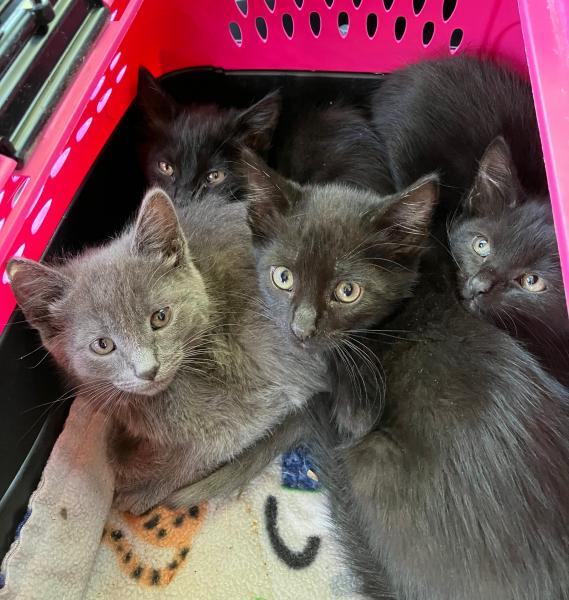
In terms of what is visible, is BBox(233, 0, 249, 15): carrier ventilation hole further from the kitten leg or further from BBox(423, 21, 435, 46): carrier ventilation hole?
the kitten leg

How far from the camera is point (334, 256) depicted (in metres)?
1.23

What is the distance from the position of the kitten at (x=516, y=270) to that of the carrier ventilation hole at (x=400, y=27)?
72cm

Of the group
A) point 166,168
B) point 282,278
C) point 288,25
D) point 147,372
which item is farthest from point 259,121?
point 147,372

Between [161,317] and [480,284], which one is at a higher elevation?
[480,284]

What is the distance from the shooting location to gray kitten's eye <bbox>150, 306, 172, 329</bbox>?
1295 millimetres

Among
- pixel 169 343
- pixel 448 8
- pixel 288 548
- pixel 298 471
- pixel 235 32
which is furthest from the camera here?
pixel 235 32

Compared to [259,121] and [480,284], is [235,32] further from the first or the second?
[480,284]

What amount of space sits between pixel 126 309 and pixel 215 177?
0.63 metres

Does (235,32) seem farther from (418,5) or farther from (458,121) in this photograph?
A: (458,121)

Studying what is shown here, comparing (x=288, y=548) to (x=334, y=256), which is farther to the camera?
(x=288, y=548)

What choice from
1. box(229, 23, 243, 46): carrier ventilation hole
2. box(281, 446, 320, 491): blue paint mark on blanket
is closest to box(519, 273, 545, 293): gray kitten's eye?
box(281, 446, 320, 491): blue paint mark on blanket

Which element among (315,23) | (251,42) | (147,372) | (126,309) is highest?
(315,23)

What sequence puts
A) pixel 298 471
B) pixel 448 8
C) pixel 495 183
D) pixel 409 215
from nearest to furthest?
pixel 409 215 < pixel 495 183 < pixel 298 471 < pixel 448 8

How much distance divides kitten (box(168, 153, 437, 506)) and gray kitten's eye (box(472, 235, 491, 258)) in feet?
0.69
